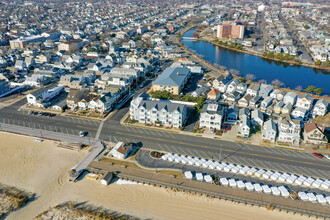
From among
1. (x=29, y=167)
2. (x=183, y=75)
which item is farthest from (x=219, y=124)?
(x=29, y=167)

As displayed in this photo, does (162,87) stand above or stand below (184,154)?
above

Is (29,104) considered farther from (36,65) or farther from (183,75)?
(183,75)

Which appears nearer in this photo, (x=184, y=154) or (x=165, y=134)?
(x=184, y=154)

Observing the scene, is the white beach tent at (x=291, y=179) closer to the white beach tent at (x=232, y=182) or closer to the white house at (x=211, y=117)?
the white beach tent at (x=232, y=182)

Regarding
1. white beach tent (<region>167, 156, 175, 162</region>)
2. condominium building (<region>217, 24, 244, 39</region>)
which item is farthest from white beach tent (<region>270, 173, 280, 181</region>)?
condominium building (<region>217, 24, 244, 39</region>)

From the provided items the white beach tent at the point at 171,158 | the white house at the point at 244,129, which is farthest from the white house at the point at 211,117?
the white beach tent at the point at 171,158

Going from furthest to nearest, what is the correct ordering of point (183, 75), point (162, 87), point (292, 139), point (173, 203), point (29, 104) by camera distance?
point (183, 75), point (162, 87), point (29, 104), point (292, 139), point (173, 203)

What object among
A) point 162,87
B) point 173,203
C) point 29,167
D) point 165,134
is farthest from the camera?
point 162,87

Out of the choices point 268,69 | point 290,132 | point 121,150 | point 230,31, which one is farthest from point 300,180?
point 230,31
